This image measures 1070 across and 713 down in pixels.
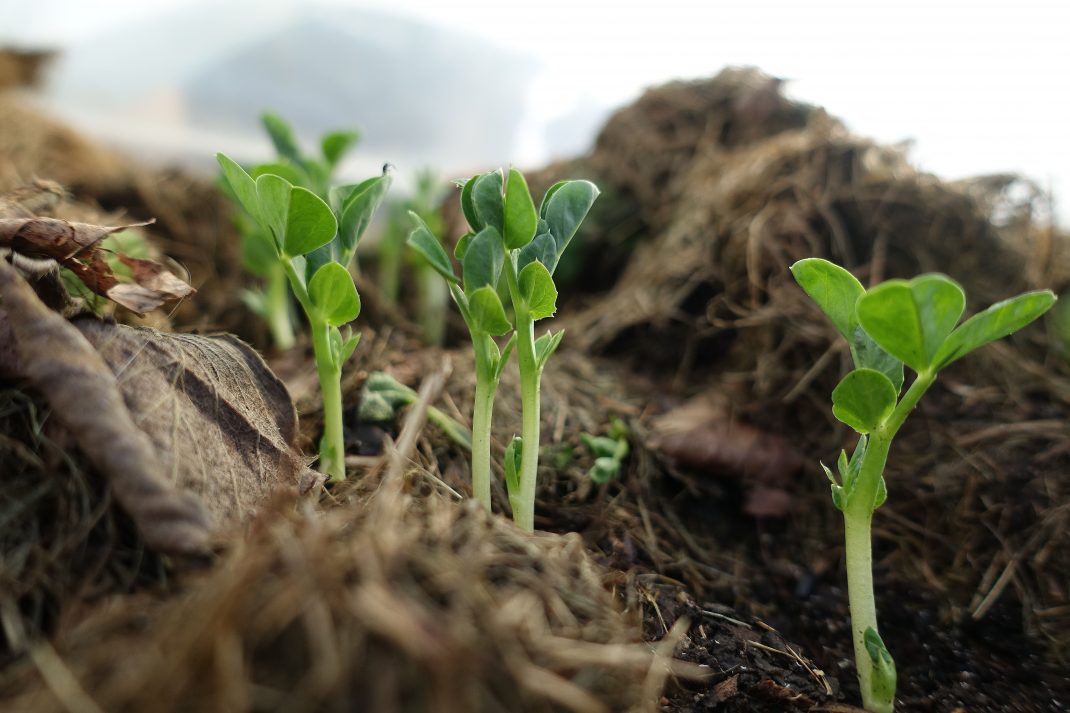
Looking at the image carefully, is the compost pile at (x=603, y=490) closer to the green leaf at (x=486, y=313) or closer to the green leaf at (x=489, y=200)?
the green leaf at (x=486, y=313)

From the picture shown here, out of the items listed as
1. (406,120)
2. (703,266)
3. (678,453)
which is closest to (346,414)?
(678,453)

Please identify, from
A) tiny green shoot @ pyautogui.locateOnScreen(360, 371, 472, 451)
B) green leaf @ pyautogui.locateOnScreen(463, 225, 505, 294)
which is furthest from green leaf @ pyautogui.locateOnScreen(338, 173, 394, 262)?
tiny green shoot @ pyautogui.locateOnScreen(360, 371, 472, 451)

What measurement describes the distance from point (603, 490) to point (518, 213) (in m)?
0.66

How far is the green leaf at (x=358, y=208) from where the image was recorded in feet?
3.43

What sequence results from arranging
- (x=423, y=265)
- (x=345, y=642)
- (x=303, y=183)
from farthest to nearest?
1. (x=423, y=265)
2. (x=303, y=183)
3. (x=345, y=642)

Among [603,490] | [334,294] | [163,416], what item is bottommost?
[603,490]

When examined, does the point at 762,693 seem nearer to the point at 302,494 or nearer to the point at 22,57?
the point at 302,494

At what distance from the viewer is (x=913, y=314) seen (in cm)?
80

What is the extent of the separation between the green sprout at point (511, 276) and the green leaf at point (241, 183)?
0.25 metres

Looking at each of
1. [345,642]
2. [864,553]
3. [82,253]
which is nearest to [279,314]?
[82,253]

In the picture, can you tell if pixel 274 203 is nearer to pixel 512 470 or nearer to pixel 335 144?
pixel 512 470

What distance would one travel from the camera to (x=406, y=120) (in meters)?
4.96

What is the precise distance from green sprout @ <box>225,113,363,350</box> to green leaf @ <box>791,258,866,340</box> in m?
1.09

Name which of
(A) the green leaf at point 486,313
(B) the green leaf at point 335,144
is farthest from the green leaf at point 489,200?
(B) the green leaf at point 335,144
